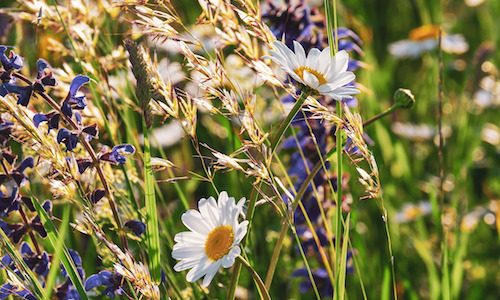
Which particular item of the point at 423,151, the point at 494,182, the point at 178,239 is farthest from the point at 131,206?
the point at 423,151

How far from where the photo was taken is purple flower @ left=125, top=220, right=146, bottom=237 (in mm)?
1080

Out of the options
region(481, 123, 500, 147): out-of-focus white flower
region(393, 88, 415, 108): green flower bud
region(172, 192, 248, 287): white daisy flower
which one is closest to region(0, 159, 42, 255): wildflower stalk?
region(172, 192, 248, 287): white daisy flower

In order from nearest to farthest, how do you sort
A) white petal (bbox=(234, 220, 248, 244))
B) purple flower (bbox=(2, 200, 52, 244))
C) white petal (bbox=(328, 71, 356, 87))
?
white petal (bbox=(234, 220, 248, 244)) < white petal (bbox=(328, 71, 356, 87)) < purple flower (bbox=(2, 200, 52, 244))

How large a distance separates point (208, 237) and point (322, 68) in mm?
256

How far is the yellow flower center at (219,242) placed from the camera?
36.8 inches

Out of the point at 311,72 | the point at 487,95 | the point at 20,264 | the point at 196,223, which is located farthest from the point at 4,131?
the point at 487,95

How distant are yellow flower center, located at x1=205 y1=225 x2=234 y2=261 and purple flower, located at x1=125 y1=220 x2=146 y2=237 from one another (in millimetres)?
143

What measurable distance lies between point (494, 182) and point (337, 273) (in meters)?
1.34

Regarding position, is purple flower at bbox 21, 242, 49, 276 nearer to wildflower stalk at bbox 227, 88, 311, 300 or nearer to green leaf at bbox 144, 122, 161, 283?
green leaf at bbox 144, 122, 161, 283

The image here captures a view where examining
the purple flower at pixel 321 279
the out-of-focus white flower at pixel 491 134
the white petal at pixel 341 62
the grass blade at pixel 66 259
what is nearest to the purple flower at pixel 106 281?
the grass blade at pixel 66 259

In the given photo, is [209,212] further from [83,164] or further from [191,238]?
[83,164]

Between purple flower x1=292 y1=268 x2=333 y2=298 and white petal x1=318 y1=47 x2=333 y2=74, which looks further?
purple flower x1=292 y1=268 x2=333 y2=298

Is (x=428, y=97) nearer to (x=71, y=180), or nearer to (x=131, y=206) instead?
(x=131, y=206)

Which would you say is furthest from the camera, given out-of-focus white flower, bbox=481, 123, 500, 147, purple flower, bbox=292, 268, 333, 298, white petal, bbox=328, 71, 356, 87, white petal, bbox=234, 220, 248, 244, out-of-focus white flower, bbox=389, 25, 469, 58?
out-of-focus white flower, bbox=389, 25, 469, 58
